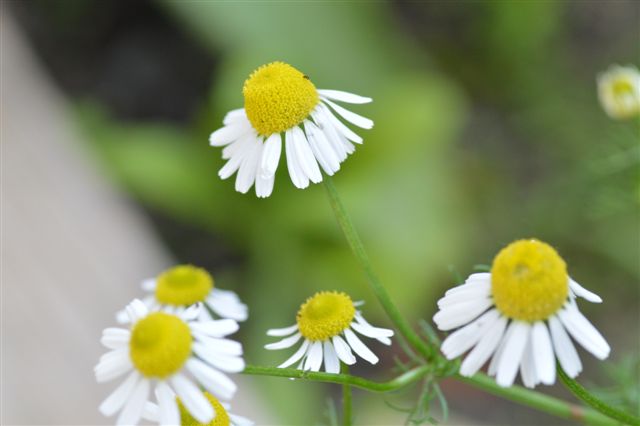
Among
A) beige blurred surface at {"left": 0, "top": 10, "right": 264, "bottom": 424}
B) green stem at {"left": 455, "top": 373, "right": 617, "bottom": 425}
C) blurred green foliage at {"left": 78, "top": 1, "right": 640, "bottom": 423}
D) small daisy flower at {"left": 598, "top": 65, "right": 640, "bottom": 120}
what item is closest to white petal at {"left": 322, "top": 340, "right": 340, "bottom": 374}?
green stem at {"left": 455, "top": 373, "right": 617, "bottom": 425}

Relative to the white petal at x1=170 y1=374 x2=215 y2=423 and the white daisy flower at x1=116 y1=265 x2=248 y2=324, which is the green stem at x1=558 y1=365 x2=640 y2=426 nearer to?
the white petal at x1=170 y1=374 x2=215 y2=423

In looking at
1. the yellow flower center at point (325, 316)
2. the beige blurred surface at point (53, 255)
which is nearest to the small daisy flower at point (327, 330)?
the yellow flower center at point (325, 316)

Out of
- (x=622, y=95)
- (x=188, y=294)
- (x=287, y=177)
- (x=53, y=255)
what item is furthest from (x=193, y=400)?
(x=287, y=177)

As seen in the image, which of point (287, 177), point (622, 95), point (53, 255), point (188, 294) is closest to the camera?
point (188, 294)

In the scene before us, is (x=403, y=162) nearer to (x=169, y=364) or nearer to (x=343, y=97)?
(x=343, y=97)

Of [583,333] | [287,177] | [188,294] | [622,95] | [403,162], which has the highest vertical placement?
[403,162]

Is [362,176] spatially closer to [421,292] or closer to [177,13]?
[421,292]

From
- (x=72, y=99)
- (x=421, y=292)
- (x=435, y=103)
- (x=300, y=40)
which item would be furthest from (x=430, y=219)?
(x=72, y=99)
